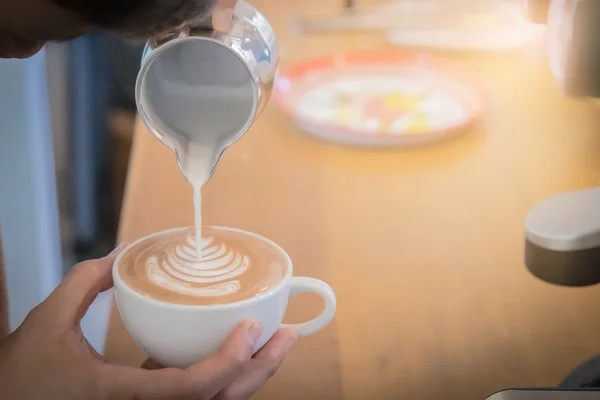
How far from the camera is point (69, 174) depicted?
1718 millimetres

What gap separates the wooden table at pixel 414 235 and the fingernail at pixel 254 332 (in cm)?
8

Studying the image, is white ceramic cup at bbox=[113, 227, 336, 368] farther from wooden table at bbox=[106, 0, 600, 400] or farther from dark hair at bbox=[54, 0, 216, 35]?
dark hair at bbox=[54, 0, 216, 35]

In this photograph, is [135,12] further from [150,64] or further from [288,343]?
[288,343]

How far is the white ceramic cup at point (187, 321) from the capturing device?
17.5 inches

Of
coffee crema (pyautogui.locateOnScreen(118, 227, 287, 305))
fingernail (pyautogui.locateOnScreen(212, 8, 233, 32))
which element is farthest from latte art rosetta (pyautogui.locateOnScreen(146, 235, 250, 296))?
fingernail (pyautogui.locateOnScreen(212, 8, 233, 32))

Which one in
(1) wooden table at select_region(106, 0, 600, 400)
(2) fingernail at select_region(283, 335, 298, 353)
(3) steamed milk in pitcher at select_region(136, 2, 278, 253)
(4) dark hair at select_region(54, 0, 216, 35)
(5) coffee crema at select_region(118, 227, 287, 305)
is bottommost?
(1) wooden table at select_region(106, 0, 600, 400)

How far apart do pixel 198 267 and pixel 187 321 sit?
0.07m

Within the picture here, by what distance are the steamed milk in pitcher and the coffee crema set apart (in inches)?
0.7

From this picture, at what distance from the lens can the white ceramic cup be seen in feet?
1.46

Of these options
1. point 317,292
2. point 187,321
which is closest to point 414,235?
point 317,292

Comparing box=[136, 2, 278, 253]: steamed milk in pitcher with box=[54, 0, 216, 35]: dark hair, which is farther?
box=[136, 2, 278, 253]: steamed milk in pitcher

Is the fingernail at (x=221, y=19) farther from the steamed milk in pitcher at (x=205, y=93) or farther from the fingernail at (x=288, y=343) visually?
the fingernail at (x=288, y=343)

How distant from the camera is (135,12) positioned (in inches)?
16.4

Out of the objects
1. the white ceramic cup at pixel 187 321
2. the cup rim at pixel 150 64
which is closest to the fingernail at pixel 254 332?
the white ceramic cup at pixel 187 321
